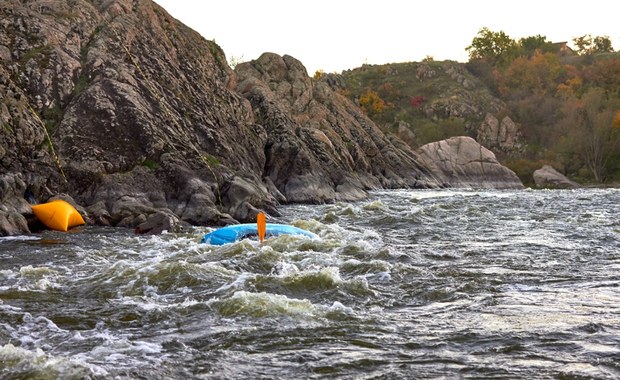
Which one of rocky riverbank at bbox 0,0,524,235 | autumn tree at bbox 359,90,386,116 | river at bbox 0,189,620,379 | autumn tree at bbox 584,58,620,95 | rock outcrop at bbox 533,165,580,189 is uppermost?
autumn tree at bbox 584,58,620,95

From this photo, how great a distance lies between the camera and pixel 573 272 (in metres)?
9.75

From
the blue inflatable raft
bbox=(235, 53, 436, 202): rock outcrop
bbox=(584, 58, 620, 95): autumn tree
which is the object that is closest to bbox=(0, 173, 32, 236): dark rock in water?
the blue inflatable raft

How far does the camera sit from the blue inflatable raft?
526 inches

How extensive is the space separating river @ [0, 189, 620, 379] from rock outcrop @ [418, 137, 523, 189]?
3786 cm

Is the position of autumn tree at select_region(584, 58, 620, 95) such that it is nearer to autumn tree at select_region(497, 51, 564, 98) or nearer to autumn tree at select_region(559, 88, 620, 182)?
autumn tree at select_region(497, 51, 564, 98)

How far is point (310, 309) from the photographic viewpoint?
746cm

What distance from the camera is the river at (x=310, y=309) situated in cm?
542

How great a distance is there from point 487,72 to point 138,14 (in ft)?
266

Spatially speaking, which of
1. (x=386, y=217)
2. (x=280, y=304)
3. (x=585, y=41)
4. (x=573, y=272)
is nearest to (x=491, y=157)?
(x=386, y=217)

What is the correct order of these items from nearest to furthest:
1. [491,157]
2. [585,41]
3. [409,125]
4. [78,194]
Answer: [78,194] < [491,157] < [409,125] < [585,41]

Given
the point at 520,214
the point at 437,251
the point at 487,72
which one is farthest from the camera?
the point at 487,72

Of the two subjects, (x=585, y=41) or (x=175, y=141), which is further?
(x=585, y=41)

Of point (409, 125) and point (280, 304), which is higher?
point (409, 125)

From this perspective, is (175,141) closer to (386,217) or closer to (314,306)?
(386,217)
